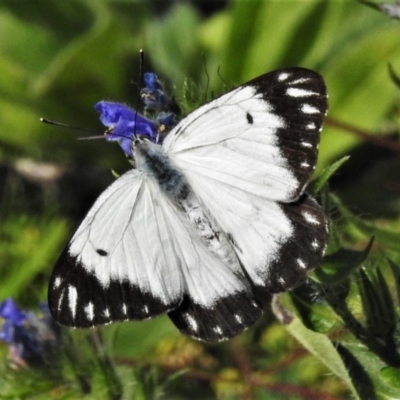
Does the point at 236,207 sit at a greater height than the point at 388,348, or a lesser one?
greater

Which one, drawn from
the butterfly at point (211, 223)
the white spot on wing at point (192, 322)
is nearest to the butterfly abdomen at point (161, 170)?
the butterfly at point (211, 223)

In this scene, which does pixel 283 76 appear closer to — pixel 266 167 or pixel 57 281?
pixel 266 167

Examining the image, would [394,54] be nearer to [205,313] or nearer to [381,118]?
Result: [381,118]

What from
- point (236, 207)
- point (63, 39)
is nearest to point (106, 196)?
point (236, 207)

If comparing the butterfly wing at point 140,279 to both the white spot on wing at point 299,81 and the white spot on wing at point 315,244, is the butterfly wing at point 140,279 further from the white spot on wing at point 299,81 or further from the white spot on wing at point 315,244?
the white spot on wing at point 299,81

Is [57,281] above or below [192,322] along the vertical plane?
above

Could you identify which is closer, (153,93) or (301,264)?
(301,264)

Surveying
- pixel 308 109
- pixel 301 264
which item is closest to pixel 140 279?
pixel 301 264
